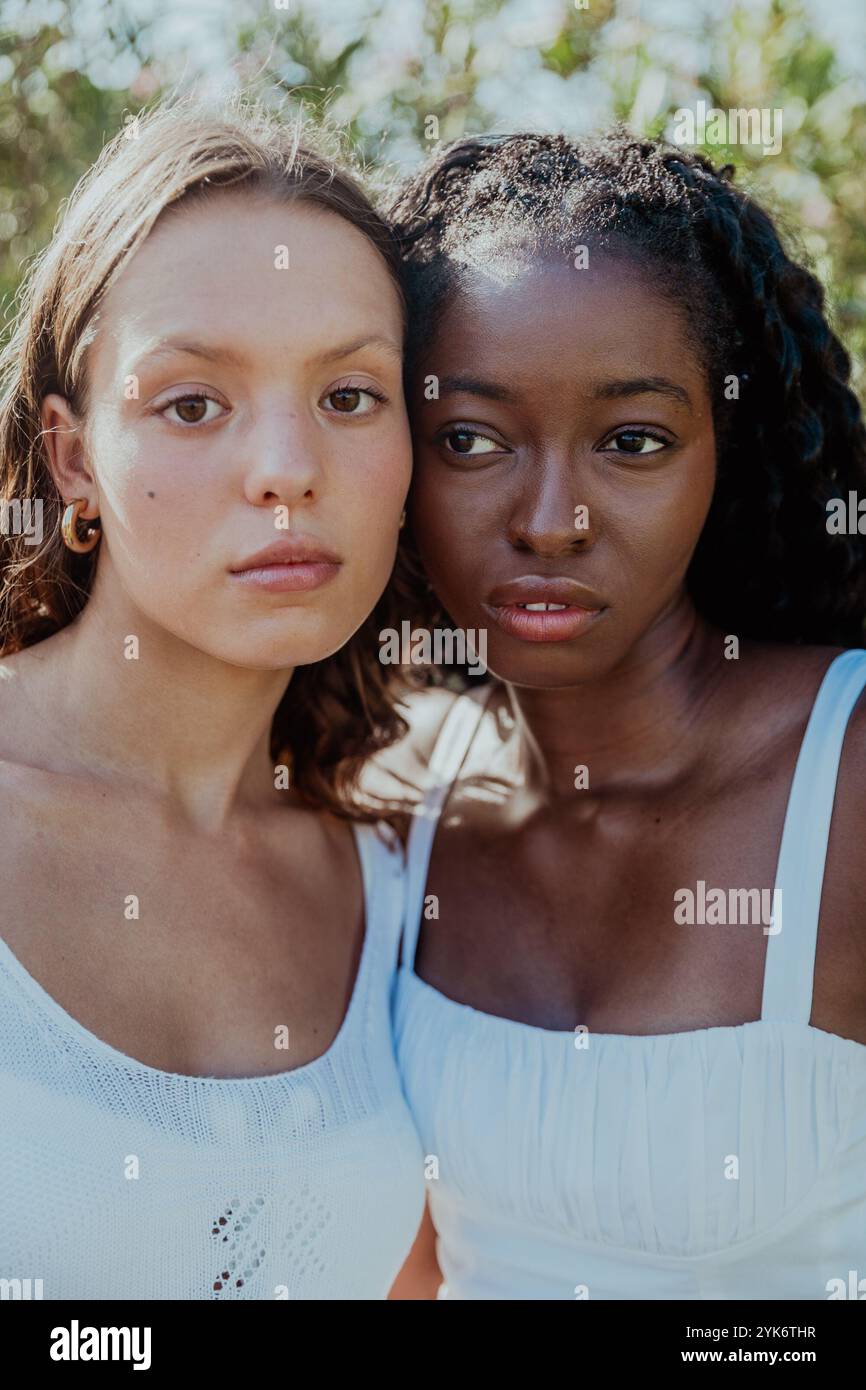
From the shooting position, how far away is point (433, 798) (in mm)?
2809

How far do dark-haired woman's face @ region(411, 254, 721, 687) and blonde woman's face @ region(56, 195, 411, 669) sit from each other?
16cm

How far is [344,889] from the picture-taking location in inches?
102

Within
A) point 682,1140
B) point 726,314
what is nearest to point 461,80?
point 726,314

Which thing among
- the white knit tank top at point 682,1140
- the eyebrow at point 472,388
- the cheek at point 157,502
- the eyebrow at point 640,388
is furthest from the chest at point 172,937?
the eyebrow at point 640,388

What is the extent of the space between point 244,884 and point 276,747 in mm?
441

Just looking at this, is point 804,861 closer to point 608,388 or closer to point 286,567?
point 608,388

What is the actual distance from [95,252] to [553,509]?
2.68 feet

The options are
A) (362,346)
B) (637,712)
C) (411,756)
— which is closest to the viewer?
(362,346)

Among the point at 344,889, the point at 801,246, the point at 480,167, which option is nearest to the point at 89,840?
the point at 344,889

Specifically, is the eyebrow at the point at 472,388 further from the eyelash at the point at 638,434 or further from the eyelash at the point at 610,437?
the eyelash at the point at 638,434

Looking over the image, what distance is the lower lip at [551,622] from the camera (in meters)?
2.25

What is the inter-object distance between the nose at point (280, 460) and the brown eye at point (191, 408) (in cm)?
8

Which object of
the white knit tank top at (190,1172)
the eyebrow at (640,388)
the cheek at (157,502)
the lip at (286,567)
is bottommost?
the white knit tank top at (190,1172)
